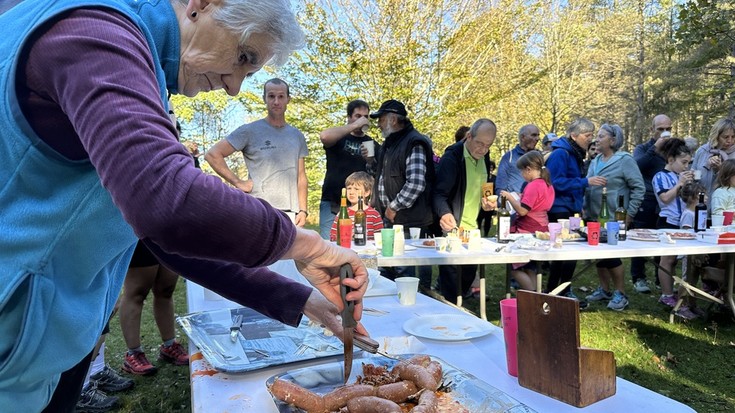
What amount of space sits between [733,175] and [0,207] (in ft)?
18.9

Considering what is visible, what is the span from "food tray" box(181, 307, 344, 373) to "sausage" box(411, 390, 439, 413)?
383 mm

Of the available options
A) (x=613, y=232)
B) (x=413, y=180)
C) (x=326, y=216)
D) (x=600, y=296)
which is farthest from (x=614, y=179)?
(x=326, y=216)

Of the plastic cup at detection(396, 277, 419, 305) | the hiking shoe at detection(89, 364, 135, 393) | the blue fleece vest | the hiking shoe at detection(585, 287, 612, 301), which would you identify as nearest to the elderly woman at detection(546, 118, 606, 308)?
the hiking shoe at detection(585, 287, 612, 301)

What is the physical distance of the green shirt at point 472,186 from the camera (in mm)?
4922

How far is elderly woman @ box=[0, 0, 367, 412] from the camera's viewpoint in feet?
2.08

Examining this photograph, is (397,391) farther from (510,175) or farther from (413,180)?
(510,175)

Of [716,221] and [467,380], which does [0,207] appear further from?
[716,221]

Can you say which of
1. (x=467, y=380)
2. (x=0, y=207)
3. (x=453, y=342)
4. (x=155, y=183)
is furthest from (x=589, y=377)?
(x=0, y=207)

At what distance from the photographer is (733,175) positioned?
15.8 feet

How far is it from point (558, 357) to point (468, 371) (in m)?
0.26

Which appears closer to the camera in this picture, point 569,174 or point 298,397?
point 298,397

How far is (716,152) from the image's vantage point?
17.7 feet

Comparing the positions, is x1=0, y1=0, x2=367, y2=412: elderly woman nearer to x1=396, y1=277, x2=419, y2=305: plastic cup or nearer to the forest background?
x1=396, y1=277, x2=419, y2=305: plastic cup

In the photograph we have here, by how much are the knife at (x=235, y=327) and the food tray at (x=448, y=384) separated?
0.35 meters
